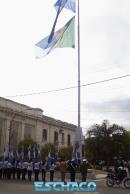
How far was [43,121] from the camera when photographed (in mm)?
79500

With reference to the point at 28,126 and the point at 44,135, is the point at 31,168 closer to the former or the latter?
the point at 28,126

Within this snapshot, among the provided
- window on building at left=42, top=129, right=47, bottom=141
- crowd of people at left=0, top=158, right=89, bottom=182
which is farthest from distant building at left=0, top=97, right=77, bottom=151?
crowd of people at left=0, top=158, right=89, bottom=182

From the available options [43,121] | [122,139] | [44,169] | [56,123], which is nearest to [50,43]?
[44,169]

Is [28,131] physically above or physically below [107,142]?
above

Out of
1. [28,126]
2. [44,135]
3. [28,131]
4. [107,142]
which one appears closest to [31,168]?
[107,142]

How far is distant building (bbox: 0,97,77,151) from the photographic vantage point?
65.7 meters

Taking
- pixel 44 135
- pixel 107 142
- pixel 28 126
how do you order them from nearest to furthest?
pixel 107 142
pixel 28 126
pixel 44 135

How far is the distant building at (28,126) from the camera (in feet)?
216

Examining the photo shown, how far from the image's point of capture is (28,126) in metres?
73.9

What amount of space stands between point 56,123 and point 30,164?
2284 inches

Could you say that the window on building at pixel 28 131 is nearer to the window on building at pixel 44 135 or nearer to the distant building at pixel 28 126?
the distant building at pixel 28 126

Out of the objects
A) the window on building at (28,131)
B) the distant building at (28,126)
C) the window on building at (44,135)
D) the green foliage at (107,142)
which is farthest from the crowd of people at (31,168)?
the window on building at (44,135)

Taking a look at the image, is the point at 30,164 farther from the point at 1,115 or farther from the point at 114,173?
the point at 1,115

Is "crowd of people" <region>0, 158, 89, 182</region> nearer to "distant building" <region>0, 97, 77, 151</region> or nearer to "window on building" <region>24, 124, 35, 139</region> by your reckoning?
"distant building" <region>0, 97, 77, 151</region>
